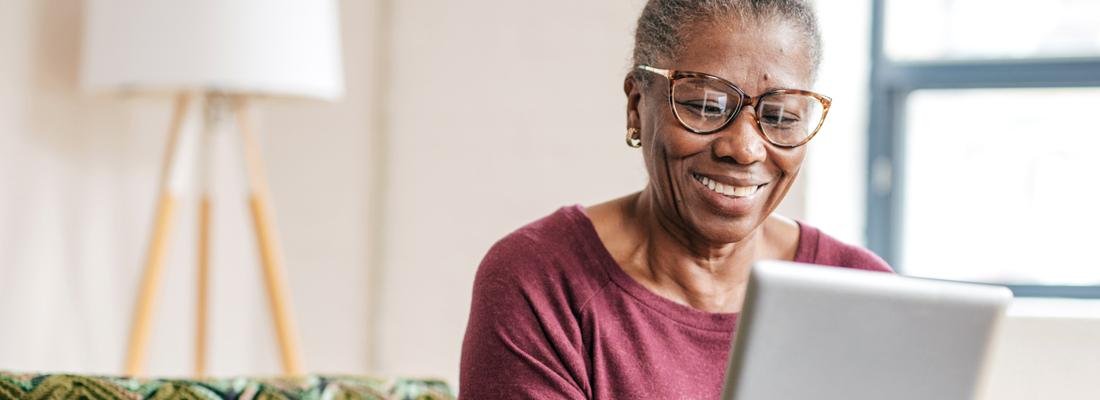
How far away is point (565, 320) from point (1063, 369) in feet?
5.30

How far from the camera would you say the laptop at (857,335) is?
819 mm

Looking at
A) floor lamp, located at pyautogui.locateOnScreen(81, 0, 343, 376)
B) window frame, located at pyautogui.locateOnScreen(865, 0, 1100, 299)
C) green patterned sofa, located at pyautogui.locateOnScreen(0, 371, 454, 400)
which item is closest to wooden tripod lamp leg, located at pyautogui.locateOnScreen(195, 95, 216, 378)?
floor lamp, located at pyautogui.locateOnScreen(81, 0, 343, 376)

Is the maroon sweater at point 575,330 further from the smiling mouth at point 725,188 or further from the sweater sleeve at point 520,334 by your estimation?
the smiling mouth at point 725,188

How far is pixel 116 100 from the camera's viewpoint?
2.62m

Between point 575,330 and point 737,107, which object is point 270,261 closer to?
point 575,330

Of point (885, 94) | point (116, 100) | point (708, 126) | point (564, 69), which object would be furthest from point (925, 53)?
point (708, 126)

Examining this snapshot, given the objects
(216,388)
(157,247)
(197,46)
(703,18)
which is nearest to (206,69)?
(197,46)

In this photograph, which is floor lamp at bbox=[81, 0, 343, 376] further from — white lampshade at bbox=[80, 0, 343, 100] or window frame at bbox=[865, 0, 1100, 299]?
window frame at bbox=[865, 0, 1100, 299]

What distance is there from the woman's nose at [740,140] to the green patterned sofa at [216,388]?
0.43 metres

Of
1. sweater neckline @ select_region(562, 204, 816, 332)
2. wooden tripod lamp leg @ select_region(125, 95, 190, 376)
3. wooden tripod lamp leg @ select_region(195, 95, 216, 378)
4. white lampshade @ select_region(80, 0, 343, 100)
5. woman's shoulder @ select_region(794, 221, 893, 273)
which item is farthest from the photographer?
wooden tripod lamp leg @ select_region(195, 95, 216, 378)

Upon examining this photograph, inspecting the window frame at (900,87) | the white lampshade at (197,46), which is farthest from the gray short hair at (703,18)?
the window frame at (900,87)

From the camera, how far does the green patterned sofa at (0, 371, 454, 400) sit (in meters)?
1.29

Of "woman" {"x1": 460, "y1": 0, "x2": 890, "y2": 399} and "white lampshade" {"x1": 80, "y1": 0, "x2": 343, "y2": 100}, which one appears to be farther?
"white lampshade" {"x1": 80, "y1": 0, "x2": 343, "y2": 100}

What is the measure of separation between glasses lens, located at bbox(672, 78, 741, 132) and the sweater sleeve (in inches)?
8.5
